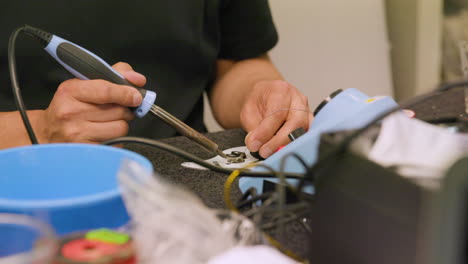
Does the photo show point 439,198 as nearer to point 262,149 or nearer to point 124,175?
point 124,175

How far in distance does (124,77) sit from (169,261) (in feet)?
1.18

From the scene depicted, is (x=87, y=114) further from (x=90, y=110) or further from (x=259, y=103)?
(x=259, y=103)

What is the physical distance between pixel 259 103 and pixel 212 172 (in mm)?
249

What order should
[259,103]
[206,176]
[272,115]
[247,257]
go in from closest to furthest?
[247,257] < [206,176] < [272,115] < [259,103]

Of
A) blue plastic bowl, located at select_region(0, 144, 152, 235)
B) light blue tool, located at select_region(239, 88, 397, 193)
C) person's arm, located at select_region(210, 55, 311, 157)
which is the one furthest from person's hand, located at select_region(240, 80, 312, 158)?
blue plastic bowl, located at select_region(0, 144, 152, 235)

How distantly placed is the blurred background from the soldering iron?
2.90 feet

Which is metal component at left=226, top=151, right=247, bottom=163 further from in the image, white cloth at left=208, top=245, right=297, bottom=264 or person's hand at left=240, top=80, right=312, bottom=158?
white cloth at left=208, top=245, right=297, bottom=264

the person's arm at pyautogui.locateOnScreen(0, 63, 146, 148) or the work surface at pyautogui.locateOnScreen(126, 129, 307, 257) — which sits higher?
the person's arm at pyautogui.locateOnScreen(0, 63, 146, 148)

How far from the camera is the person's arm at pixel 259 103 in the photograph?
59cm

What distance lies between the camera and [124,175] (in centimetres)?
26

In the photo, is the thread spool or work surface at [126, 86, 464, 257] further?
work surface at [126, 86, 464, 257]

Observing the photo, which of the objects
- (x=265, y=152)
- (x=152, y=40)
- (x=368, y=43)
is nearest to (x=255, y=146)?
(x=265, y=152)

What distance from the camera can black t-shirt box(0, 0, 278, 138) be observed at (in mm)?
760

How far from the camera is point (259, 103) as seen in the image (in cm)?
74
